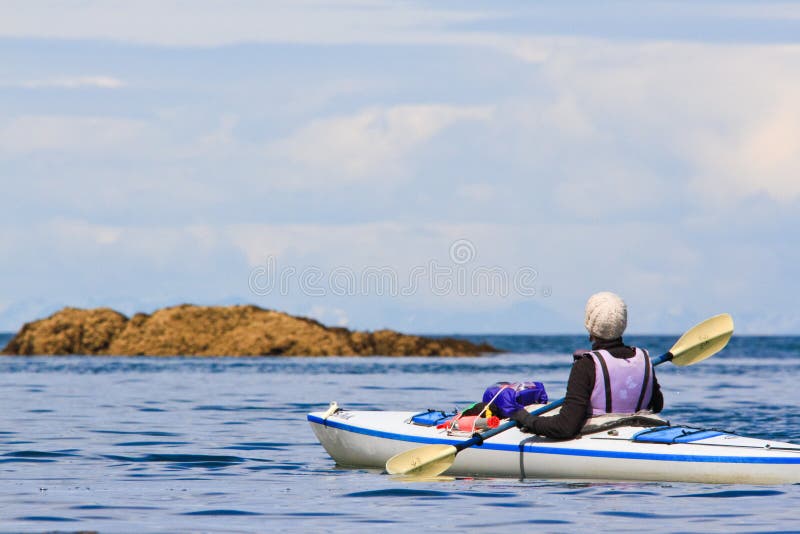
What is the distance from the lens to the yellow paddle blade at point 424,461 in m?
11.6

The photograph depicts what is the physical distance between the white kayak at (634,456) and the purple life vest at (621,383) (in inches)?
5.7

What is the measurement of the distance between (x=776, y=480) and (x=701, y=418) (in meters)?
10.9

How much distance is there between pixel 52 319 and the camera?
63.2 metres

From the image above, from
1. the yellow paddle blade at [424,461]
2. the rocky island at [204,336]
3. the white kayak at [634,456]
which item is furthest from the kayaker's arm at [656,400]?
the rocky island at [204,336]

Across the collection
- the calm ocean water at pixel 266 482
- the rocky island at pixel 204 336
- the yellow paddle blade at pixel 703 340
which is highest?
the rocky island at pixel 204 336

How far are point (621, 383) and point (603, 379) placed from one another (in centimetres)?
19

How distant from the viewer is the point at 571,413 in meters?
11.1

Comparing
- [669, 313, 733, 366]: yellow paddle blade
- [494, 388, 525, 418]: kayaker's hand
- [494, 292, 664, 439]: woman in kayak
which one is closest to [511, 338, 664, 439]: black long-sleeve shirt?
[494, 292, 664, 439]: woman in kayak

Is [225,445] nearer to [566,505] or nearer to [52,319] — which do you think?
[566,505]

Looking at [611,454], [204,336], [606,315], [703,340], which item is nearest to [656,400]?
[611,454]

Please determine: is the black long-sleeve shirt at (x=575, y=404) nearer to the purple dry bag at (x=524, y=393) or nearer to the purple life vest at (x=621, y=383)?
the purple life vest at (x=621, y=383)

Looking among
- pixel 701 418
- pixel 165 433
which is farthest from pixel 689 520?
pixel 701 418

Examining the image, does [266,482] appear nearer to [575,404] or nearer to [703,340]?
[575,404]

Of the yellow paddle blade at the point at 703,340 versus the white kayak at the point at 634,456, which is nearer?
the white kayak at the point at 634,456
